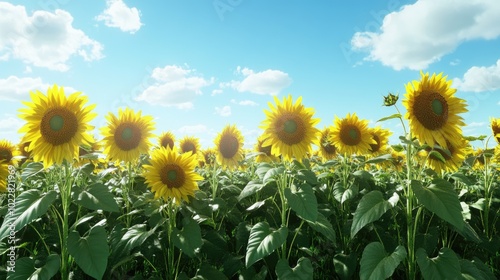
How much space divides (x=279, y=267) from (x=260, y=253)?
332 millimetres

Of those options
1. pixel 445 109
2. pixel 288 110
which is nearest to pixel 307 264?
pixel 288 110

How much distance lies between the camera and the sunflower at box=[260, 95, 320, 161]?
4066 mm

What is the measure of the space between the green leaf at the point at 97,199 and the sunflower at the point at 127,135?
1.08m

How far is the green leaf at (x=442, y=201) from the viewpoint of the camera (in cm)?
292

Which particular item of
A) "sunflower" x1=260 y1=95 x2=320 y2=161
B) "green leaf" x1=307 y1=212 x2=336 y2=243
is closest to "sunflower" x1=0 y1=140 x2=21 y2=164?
"sunflower" x1=260 y1=95 x2=320 y2=161

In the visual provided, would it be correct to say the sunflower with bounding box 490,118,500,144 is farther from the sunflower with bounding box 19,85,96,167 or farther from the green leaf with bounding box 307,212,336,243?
the sunflower with bounding box 19,85,96,167

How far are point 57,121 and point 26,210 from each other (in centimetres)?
84

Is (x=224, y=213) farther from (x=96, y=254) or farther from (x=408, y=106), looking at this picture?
(x=408, y=106)

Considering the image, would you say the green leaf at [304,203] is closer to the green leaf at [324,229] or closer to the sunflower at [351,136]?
the green leaf at [324,229]

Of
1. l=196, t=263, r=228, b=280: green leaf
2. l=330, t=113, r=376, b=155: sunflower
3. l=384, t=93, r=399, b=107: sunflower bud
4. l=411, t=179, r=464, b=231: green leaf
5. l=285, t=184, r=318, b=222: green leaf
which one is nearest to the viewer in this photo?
l=411, t=179, r=464, b=231: green leaf

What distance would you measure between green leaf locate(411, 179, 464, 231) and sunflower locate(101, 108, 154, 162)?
9.66ft

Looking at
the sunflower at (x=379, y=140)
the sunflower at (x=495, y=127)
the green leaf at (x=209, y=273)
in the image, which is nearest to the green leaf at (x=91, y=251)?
the green leaf at (x=209, y=273)

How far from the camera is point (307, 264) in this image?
346 centimetres

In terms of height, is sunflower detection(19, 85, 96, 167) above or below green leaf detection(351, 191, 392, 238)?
above
